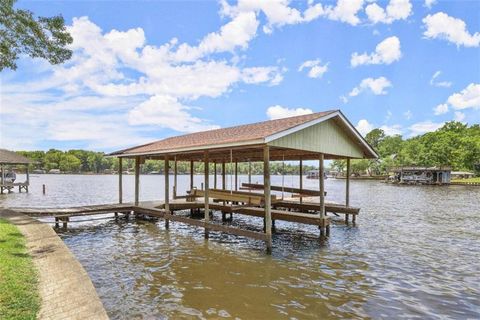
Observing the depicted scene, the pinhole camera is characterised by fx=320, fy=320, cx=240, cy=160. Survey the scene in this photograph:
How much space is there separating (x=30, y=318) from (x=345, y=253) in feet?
32.7

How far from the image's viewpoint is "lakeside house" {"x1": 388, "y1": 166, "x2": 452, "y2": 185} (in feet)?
223

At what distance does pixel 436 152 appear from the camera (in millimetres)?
79312

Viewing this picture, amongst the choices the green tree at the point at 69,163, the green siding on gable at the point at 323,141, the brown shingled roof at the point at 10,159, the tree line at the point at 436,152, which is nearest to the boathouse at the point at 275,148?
the green siding on gable at the point at 323,141

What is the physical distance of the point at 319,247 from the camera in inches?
504

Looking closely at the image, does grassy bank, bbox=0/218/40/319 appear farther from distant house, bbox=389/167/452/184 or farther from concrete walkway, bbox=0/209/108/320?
distant house, bbox=389/167/452/184

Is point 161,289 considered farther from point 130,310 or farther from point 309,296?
point 309,296

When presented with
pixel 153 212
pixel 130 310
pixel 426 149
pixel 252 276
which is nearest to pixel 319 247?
pixel 252 276

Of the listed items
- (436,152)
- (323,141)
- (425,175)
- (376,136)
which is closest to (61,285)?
(323,141)

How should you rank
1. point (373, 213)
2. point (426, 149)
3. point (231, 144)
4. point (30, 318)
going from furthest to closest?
1. point (426, 149)
2. point (373, 213)
3. point (231, 144)
4. point (30, 318)

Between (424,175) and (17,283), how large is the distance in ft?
259

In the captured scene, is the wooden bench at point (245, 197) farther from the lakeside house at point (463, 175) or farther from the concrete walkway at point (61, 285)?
the lakeside house at point (463, 175)

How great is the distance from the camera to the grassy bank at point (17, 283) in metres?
5.11

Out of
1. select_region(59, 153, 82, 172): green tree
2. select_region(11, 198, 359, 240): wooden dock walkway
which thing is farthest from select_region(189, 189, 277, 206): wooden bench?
select_region(59, 153, 82, 172): green tree

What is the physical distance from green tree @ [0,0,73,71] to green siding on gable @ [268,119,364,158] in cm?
882
